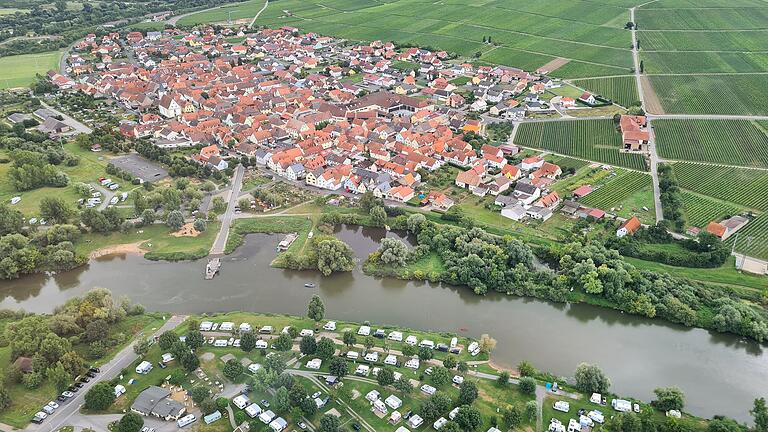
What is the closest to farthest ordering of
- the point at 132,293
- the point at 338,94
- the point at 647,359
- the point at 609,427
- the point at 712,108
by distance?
the point at 609,427
the point at 647,359
the point at 132,293
the point at 712,108
the point at 338,94

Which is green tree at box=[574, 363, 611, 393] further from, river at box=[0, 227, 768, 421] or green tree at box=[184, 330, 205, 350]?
green tree at box=[184, 330, 205, 350]

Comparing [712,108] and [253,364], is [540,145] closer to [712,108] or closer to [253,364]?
[712,108]

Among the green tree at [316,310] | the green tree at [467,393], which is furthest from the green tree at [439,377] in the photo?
the green tree at [316,310]

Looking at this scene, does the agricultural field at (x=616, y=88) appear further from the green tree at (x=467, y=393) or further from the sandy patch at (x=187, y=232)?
the sandy patch at (x=187, y=232)

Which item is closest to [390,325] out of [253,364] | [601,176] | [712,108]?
[253,364]

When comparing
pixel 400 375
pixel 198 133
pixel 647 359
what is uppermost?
pixel 198 133

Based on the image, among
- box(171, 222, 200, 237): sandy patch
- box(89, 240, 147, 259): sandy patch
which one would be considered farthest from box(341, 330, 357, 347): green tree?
box(89, 240, 147, 259): sandy patch

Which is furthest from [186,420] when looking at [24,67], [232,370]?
[24,67]

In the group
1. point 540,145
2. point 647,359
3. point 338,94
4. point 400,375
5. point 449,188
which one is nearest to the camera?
point 400,375
